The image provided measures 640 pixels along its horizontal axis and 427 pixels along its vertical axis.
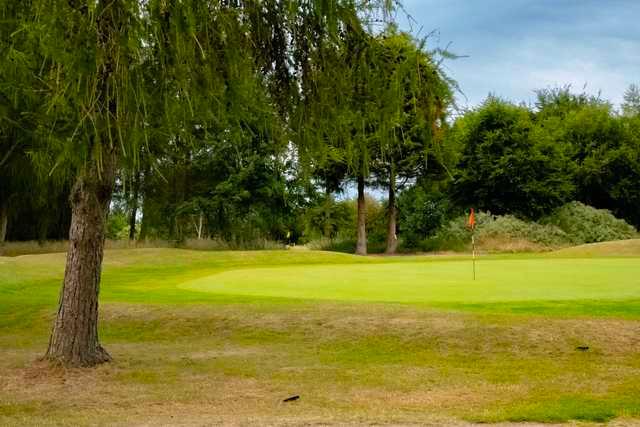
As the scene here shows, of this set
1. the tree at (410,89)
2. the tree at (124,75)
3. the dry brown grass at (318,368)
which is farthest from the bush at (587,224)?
the tree at (124,75)

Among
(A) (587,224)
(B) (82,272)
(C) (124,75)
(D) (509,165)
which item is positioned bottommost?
(B) (82,272)

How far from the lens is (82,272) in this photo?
7809 millimetres

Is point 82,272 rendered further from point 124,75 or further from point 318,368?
point 124,75

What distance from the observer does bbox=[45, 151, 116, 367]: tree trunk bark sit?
7.78 m

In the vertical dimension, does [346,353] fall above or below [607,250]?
below

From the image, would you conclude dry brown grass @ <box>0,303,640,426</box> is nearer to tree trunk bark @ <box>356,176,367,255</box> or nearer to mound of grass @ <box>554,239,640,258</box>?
mound of grass @ <box>554,239,640,258</box>

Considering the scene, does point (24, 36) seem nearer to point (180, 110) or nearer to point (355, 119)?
point (180, 110)

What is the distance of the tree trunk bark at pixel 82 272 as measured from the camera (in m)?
7.78

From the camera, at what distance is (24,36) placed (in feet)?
21.3

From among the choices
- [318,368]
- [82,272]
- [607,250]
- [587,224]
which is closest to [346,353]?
[318,368]

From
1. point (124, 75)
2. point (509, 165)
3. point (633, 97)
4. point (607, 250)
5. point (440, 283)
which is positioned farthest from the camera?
point (633, 97)

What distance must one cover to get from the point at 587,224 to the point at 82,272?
112ft

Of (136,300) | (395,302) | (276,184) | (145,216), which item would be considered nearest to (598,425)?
(395,302)

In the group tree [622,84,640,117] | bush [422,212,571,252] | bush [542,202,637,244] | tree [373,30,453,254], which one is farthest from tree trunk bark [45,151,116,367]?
tree [622,84,640,117]
